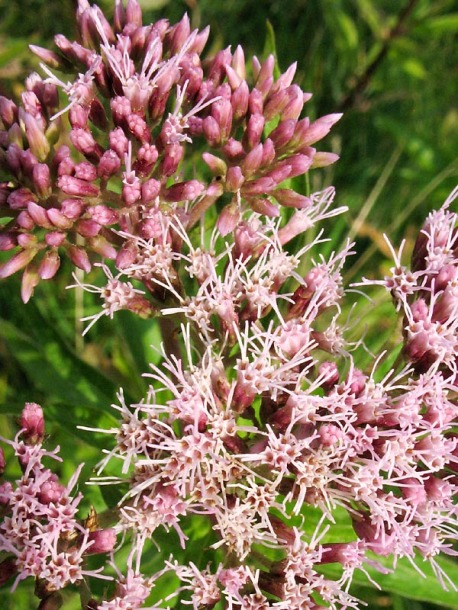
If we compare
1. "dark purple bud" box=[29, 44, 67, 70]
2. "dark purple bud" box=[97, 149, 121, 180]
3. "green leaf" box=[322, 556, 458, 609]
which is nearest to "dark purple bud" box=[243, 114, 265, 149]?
"dark purple bud" box=[97, 149, 121, 180]

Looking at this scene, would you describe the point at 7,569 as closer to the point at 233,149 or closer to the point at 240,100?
the point at 233,149

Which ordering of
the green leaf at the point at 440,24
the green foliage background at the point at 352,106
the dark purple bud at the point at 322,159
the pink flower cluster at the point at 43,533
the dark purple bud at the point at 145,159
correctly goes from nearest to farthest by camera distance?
the pink flower cluster at the point at 43,533
the dark purple bud at the point at 145,159
the dark purple bud at the point at 322,159
the green foliage background at the point at 352,106
the green leaf at the point at 440,24

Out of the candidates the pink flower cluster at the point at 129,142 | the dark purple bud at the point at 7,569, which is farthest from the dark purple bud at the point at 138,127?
the dark purple bud at the point at 7,569

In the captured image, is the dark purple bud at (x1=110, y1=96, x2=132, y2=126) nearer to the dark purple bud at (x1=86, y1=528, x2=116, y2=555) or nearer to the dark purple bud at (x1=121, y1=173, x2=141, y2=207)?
the dark purple bud at (x1=121, y1=173, x2=141, y2=207)

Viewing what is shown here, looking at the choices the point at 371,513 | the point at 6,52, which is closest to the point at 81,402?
the point at 371,513

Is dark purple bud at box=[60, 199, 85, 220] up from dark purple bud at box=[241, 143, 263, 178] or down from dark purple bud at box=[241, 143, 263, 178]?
down

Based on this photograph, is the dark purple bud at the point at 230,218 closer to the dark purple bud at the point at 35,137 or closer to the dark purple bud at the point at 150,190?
the dark purple bud at the point at 150,190
